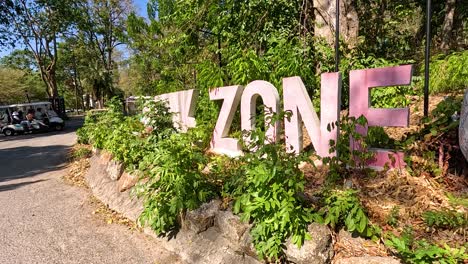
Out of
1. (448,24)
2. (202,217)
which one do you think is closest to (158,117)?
(202,217)

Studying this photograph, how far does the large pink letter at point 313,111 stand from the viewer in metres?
3.32

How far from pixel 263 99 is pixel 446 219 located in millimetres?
2229

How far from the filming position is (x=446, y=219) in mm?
2289

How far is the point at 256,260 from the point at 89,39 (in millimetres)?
34160

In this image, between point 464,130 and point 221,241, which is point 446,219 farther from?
point 221,241

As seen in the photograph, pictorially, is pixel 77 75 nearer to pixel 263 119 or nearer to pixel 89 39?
pixel 89 39

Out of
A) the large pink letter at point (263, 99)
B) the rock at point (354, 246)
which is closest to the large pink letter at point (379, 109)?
the large pink letter at point (263, 99)

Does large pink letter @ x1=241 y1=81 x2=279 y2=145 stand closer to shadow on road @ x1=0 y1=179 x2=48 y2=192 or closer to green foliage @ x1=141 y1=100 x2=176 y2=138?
green foliage @ x1=141 y1=100 x2=176 y2=138

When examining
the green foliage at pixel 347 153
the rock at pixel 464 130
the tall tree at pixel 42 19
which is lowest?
the green foliage at pixel 347 153

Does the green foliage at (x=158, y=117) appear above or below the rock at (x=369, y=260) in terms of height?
→ above

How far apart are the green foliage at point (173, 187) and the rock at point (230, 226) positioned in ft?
0.93

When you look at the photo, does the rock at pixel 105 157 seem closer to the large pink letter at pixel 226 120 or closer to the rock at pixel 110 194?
the rock at pixel 110 194

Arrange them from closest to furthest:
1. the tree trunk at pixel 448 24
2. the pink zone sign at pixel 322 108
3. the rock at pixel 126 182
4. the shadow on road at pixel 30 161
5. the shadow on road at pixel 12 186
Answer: the pink zone sign at pixel 322 108, the rock at pixel 126 182, the shadow on road at pixel 12 186, the shadow on road at pixel 30 161, the tree trunk at pixel 448 24

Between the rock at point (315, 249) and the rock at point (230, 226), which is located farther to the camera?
the rock at point (230, 226)
